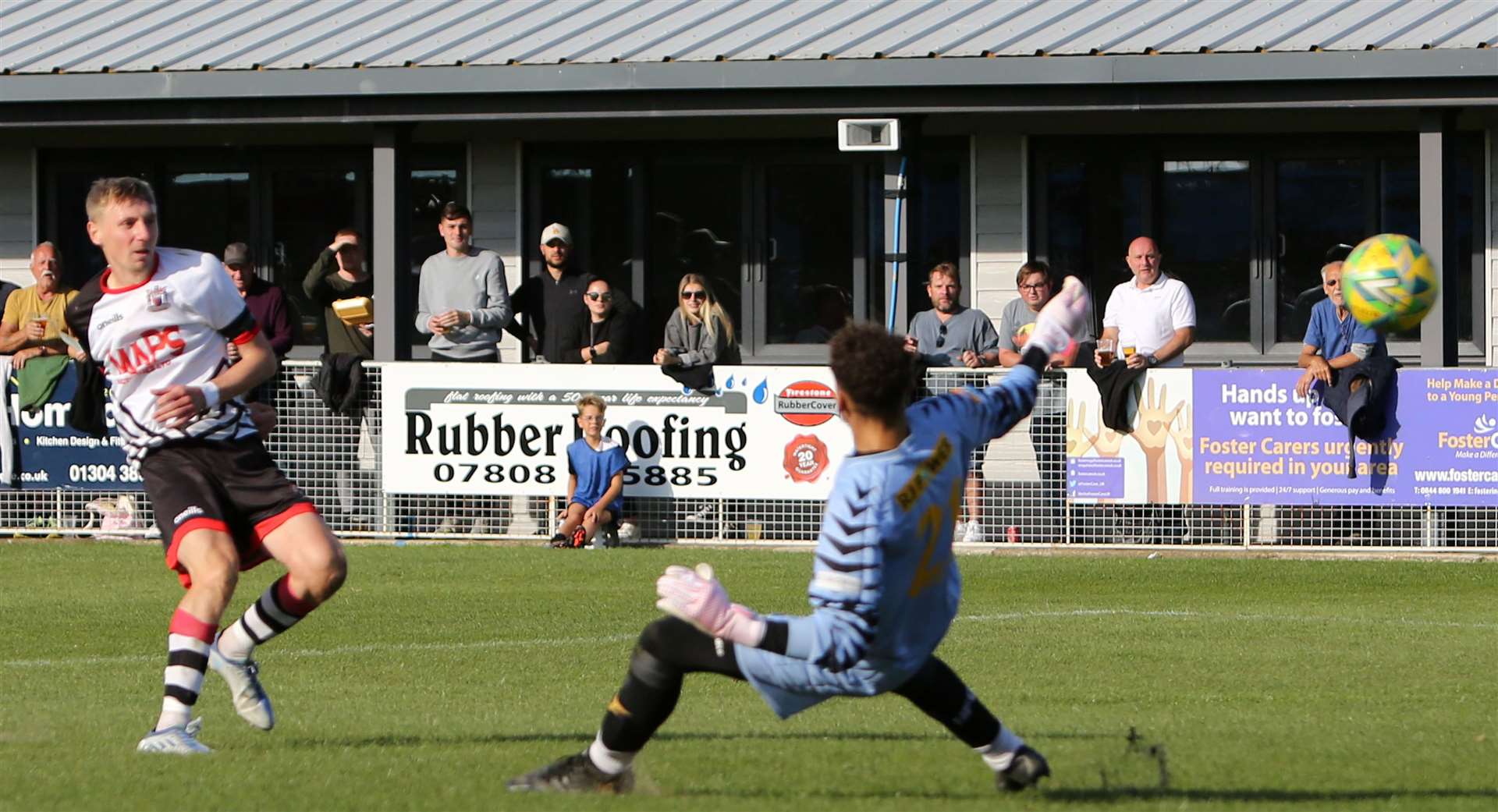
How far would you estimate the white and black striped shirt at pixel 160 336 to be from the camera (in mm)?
7250

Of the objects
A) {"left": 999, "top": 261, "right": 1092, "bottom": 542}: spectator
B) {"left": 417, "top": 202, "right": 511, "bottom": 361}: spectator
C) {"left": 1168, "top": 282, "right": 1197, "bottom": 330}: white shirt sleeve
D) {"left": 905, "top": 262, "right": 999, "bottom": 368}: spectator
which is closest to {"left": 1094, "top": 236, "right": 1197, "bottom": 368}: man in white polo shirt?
{"left": 1168, "top": 282, "right": 1197, "bottom": 330}: white shirt sleeve

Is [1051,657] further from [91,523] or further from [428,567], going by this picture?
[91,523]

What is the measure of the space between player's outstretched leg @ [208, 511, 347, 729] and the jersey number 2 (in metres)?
2.31

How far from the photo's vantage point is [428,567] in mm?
14398

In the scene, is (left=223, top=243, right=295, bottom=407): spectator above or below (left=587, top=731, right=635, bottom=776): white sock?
above

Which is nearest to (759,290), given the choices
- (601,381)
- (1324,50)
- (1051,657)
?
(601,381)

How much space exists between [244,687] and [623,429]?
27.8 ft

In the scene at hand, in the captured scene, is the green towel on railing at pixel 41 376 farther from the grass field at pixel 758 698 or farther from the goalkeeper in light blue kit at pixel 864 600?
the goalkeeper in light blue kit at pixel 864 600

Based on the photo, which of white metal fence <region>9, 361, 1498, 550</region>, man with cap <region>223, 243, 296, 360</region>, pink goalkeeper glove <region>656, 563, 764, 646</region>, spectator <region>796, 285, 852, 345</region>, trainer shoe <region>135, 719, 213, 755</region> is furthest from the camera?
spectator <region>796, 285, 852, 345</region>

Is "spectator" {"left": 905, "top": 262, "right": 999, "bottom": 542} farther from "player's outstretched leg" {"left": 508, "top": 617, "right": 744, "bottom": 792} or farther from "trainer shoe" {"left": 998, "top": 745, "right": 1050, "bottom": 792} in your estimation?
"player's outstretched leg" {"left": 508, "top": 617, "right": 744, "bottom": 792}

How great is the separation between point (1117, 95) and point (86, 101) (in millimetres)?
8086

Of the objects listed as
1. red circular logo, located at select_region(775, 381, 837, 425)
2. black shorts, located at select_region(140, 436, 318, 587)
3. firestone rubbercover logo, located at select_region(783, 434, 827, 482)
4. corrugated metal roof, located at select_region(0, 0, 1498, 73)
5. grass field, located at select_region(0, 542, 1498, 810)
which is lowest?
grass field, located at select_region(0, 542, 1498, 810)

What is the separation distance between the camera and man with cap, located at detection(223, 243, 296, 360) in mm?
15547

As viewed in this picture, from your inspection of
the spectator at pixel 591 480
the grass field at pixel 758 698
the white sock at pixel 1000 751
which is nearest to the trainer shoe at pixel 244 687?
the grass field at pixel 758 698
